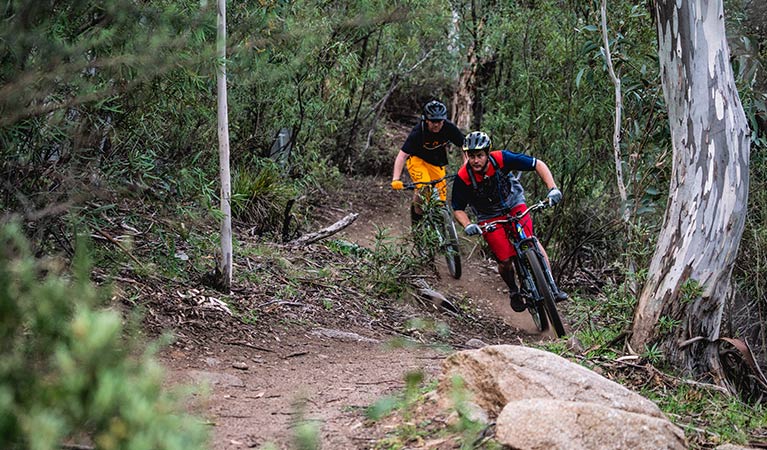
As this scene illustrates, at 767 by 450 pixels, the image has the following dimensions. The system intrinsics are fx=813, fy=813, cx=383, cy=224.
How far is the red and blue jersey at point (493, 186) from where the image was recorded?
8477 mm

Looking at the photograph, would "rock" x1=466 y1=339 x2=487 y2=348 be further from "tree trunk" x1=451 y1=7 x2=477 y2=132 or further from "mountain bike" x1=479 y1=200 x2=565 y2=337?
"tree trunk" x1=451 y1=7 x2=477 y2=132

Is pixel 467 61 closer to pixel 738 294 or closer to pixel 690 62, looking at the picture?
pixel 738 294

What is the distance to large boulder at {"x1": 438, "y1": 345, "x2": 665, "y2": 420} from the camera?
162 inches

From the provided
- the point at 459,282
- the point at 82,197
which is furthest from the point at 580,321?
the point at 82,197

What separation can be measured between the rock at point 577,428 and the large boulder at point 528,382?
1.04ft

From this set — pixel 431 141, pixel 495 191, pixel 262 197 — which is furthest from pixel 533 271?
pixel 262 197

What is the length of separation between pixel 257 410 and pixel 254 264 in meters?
4.07

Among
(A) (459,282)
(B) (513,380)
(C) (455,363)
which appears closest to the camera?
(B) (513,380)

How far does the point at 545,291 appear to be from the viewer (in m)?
8.04

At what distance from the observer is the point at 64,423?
186 cm

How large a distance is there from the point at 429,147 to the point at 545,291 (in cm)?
318

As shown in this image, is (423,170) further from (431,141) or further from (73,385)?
(73,385)

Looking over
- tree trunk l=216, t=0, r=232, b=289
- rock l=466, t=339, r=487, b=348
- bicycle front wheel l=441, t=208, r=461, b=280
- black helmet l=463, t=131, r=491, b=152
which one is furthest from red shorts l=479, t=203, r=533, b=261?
tree trunk l=216, t=0, r=232, b=289

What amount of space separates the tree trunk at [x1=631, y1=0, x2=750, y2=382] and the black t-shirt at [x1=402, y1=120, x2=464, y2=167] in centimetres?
426
